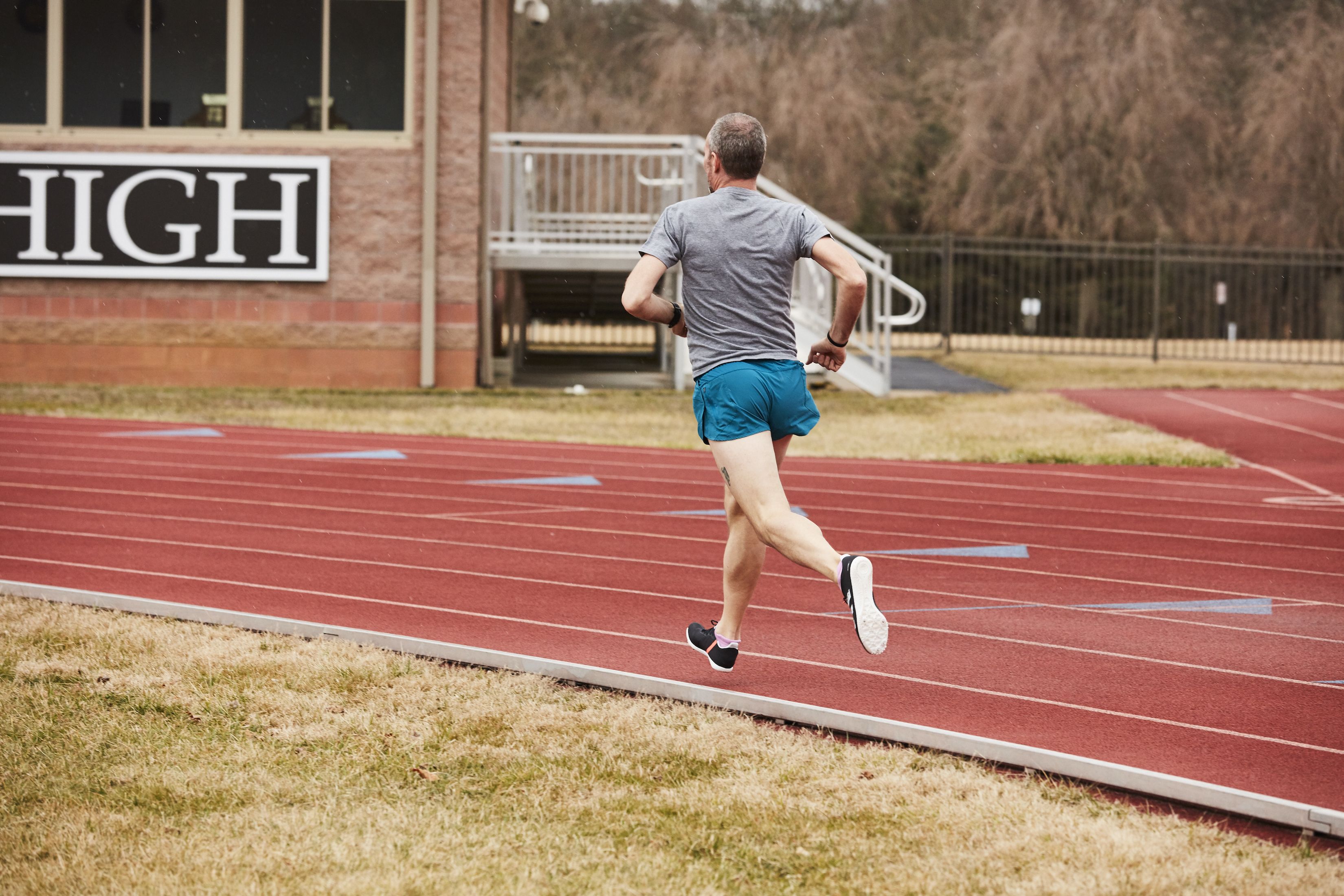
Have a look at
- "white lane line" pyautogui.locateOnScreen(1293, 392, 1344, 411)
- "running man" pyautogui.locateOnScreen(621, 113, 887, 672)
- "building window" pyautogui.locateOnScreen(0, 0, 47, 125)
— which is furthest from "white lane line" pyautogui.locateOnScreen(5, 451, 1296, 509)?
"building window" pyautogui.locateOnScreen(0, 0, 47, 125)

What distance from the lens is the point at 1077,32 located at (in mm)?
39719

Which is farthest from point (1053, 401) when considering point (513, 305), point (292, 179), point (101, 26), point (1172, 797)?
point (1172, 797)

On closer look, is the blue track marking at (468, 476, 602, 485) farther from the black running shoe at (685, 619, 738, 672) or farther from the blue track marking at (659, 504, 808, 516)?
the black running shoe at (685, 619, 738, 672)

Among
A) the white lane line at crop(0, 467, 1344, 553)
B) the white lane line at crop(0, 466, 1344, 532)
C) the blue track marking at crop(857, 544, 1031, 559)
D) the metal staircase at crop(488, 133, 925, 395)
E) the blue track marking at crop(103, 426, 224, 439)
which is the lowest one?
the blue track marking at crop(857, 544, 1031, 559)

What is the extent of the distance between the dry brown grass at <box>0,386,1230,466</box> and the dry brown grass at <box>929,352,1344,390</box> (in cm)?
290

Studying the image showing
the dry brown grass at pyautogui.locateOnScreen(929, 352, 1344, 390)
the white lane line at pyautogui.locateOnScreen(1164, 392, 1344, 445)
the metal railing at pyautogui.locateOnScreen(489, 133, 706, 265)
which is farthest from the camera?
the dry brown grass at pyautogui.locateOnScreen(929, 352, 1344, 390)

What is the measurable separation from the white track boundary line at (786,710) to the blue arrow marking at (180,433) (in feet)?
22.7

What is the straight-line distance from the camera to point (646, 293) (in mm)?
4539

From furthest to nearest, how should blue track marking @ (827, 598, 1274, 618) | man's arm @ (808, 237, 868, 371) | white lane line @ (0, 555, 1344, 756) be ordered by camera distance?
blue track marking @ (827, 598, 1274, 618), white lane line @ (0, 555, 1344, 756), man's arm @ (808, 237, 868, 371)

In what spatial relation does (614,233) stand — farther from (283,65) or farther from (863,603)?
(863,603)

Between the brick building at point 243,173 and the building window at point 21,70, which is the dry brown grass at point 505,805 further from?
the building window at point 21,70

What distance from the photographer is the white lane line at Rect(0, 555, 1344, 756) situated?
459 cm

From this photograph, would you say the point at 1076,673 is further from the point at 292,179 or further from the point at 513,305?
the point at 513,305

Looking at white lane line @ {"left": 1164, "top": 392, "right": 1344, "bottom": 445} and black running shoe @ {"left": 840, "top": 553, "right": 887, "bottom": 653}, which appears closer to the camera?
black running shoe @ {"left": 840, "top": 553, "right": 887, "bottom": 653}
